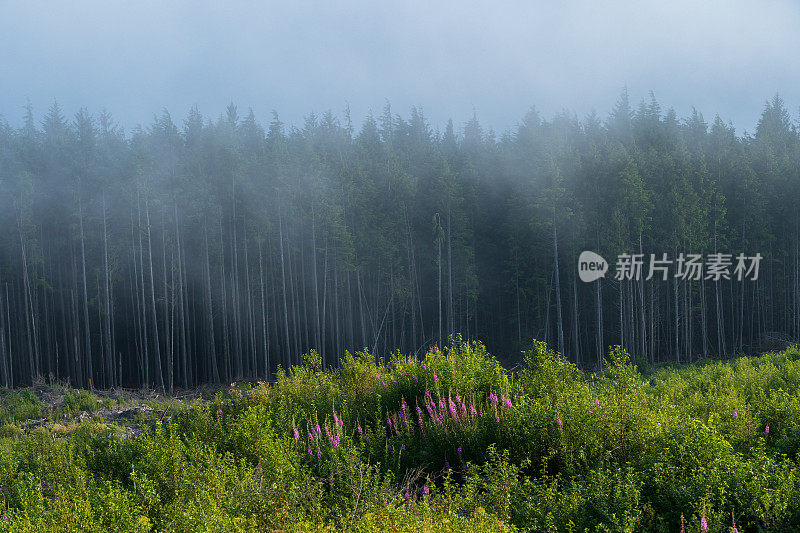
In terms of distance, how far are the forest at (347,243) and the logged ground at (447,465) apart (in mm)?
18661

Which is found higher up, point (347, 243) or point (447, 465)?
point (347, 243)

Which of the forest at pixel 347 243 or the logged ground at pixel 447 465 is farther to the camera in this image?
the forest at pixel 347 243

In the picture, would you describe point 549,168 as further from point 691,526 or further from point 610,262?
point 691,526

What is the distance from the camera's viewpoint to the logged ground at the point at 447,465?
3.62 meters

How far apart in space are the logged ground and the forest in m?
18.7

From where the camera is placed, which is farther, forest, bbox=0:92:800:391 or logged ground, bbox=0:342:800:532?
forest, bbox=0:92:800:391

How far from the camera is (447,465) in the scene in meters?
5.20

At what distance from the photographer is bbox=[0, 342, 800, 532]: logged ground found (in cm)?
362

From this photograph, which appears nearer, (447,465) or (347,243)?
(447,465)

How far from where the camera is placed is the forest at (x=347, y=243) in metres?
26.0

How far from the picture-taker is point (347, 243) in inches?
1075

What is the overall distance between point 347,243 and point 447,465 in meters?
22.6

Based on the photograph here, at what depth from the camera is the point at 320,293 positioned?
30.2 meters

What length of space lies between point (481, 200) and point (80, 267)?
895 inches
